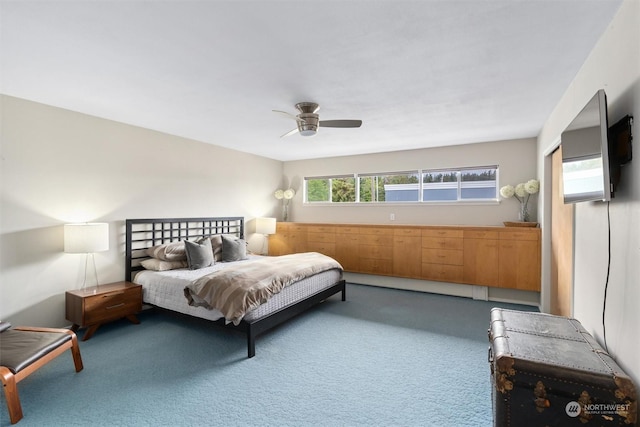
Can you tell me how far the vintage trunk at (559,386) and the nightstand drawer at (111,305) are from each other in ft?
12.3

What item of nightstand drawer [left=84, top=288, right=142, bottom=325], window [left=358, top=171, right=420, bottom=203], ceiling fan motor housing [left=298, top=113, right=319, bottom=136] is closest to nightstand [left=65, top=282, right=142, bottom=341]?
nightstand drawer [left=84, top=288, right=142, bottom=325]

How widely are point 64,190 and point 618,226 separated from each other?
4889 millimetres

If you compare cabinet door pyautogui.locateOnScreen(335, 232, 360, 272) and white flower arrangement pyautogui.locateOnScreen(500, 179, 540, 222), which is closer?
white flower arrangement pyautogui.locateOnScreen(500, 179, 540, 222)

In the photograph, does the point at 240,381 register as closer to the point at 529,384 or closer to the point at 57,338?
the point at 57,338

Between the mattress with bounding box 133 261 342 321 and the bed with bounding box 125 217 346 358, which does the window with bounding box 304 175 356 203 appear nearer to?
the bed with bounding box 125 217 346 358

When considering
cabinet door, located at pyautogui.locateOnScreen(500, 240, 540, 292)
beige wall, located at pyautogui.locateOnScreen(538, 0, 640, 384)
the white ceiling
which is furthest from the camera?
cabinet door, located at pyautogui.locateOnScreen(500, 240, 540, 292)

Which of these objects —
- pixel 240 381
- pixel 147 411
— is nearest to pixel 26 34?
pixel 147 411

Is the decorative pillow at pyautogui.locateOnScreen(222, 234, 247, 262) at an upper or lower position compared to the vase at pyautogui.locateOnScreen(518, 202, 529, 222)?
lower

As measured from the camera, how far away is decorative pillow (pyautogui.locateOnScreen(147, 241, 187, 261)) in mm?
3986

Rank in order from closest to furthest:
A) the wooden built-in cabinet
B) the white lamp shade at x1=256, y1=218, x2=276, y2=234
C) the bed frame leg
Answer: the bed frame leg → the wooden built-in cabinet → the white lamp shade at x1=256, y1=218, x2=276, y2=234

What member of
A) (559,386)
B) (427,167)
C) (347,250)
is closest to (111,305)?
(347,250)

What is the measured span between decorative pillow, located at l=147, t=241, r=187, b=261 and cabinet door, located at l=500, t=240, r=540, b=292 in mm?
4612

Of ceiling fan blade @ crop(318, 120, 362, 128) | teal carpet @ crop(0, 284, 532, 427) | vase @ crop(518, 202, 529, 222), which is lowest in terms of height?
teal carpet @ crop(0, 284, 532, 427)

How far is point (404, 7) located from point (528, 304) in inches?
176
